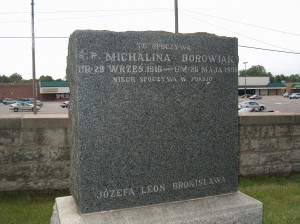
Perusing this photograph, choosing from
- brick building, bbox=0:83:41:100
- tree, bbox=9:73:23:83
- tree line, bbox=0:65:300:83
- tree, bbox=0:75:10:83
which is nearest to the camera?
brick building, bbox=0:83:41:100

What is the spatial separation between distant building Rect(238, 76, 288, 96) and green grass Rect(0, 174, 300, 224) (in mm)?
85633

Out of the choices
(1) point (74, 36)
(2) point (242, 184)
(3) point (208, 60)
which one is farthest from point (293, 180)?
(1) point (74, 36)

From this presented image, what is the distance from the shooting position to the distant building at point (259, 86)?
91938 mm

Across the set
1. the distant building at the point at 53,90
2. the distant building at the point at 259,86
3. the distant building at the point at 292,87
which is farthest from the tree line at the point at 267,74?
the distant building at the point at 53,90

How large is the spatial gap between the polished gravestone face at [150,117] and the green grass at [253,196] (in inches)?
57.5

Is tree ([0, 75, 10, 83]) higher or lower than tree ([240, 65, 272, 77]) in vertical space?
lower

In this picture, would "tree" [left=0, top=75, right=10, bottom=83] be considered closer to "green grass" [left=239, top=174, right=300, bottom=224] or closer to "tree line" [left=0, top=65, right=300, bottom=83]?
"tree line" [left=0, top=65, right=300, bottom=83]

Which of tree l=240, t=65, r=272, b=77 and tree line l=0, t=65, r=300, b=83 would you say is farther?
tree l=240, t=65, r=272, b=77

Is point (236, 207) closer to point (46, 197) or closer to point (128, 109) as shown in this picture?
point (128, 109)

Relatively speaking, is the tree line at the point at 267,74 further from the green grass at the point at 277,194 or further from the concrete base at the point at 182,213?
the concrete base at the point at 182,213

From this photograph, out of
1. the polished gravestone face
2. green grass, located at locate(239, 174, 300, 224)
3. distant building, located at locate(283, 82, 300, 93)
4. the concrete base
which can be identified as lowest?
green grass, located at locate(239, 174, 300, 224)

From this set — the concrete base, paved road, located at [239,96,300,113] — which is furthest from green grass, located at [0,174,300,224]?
paved road, located at [239,96,300,113]

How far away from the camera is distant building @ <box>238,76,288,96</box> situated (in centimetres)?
9194

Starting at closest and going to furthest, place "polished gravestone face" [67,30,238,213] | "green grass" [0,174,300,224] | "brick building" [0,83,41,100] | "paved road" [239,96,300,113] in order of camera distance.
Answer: "polished gravestone face" [67,30,238,213] < "green grass" [0,174,300,224] < "paved road" [239,96,300,113] < "brick building" [0,83,41,100]
